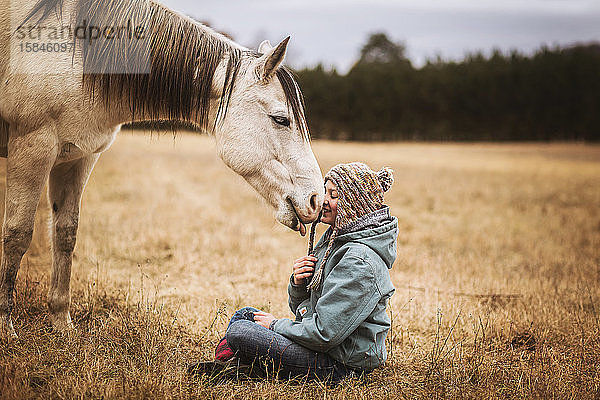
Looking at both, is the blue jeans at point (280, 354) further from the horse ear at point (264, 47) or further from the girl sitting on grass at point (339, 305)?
the horse ear at point (264, 47)

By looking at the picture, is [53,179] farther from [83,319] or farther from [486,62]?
[486,62]

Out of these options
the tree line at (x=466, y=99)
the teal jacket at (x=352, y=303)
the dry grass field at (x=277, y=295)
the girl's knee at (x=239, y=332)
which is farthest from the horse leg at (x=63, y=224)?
the tree line at (x=466, y=99)

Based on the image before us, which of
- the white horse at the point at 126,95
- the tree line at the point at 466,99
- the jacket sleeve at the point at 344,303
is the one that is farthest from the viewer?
the tree line at the point at 466,99

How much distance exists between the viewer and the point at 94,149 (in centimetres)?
356

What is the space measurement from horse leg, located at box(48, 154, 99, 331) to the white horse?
33 cm

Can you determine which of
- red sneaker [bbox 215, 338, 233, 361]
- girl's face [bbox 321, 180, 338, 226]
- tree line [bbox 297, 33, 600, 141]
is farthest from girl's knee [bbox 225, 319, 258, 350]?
tree line [bbox 297, 33, 600, 141]

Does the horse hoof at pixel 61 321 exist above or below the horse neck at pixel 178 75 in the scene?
below

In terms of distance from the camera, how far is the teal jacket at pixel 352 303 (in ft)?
9.24

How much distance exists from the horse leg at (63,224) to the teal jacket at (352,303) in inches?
74.2

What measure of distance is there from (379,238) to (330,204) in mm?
363

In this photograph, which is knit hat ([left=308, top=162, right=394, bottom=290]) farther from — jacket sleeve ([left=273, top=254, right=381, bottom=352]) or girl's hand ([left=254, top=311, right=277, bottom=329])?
girl's hand ([left=254, top=311, right=277, bottom=329])

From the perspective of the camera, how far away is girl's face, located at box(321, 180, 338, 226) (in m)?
3.07

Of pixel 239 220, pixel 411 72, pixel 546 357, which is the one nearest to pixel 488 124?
pixel 411 72

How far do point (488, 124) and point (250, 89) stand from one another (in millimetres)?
33707
